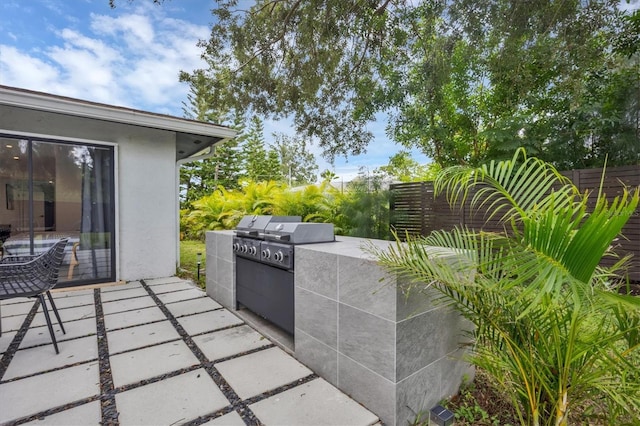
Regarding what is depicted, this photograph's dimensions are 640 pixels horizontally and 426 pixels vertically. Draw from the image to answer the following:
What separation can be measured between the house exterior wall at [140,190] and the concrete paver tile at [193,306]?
170cm

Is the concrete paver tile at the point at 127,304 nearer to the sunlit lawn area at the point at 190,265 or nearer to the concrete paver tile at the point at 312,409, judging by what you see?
the sunlit lawn area at the point at 190,265

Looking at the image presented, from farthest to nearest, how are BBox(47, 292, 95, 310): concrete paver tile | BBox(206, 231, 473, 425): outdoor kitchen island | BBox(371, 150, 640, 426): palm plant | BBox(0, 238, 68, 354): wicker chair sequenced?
BBox(47, 292, 95, 310): concrete paver tile
BBox(0, 238, 68, 354): wicker chair
BBox(206, 231, 473, 425): outdoor kitchen island
BBox(371, 150, 640, 426): palm plant

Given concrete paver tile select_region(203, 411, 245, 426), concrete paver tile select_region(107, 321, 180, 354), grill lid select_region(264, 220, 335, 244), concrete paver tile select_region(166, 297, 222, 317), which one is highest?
grill lid select_region(264, 220, 335, 244)

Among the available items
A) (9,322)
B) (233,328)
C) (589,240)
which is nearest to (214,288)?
(233,328)

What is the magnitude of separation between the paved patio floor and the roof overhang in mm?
2411

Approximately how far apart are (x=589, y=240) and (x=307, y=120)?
222 inches

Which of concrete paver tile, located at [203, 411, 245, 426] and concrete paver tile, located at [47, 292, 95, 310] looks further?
concrete paver tile, located at [47, 292, 95, 310]

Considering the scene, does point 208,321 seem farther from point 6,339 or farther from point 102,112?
point 102,112

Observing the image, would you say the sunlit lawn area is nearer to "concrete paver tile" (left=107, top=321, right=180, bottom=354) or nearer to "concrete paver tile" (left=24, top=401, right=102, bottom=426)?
"concrete paver tile" (left=107, top=321, right=180, bottom=354)

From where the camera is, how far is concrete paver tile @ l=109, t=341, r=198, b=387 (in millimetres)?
2164

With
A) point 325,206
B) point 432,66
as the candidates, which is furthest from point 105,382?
point 432,66

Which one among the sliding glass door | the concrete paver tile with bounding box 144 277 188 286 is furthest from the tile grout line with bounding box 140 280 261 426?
the sliding glass door

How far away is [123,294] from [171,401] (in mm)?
2877

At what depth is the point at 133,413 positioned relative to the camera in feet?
5.83
